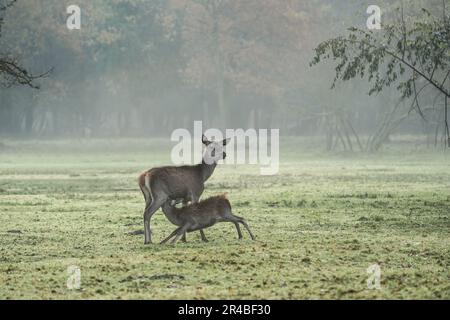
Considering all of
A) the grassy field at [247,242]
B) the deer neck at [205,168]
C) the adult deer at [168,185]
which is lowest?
the grassy field at [247,242]

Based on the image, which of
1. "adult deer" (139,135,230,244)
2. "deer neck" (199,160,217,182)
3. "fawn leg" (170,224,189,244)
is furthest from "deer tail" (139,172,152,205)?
"deer neck" (199,160,217,182)

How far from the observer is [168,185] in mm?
18250

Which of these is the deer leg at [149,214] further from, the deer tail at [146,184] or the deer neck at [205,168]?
the deer neck at [205,168]

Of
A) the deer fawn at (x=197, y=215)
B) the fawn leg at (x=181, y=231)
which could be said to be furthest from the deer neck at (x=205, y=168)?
the fawn leg at (x=181, y=231)

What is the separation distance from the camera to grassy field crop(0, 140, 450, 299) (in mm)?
13508

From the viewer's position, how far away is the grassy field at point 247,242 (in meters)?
13.5

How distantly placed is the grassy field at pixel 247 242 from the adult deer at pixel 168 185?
0.67m

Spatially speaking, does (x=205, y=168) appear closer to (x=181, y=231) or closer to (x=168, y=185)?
(x=168, y=185)

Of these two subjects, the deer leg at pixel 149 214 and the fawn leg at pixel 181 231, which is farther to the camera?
the deer leg at pixel 149 214

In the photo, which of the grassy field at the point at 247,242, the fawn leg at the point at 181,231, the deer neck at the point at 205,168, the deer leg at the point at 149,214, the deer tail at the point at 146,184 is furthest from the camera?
the deer neck at the point at 205,168

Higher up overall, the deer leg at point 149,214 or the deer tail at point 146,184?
the deer tail at point 146,184

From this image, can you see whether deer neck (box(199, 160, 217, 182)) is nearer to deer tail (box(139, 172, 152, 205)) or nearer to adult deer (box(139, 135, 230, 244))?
adult deer (box(139, 135, 230, 244))

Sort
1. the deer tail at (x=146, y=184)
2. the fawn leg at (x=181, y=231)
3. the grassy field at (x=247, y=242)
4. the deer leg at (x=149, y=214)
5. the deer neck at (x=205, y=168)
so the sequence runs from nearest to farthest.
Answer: the grassy field at (x=247, y=242), the fawn leg at (x=181, y=231), the deer leg at (x=149, y=214), the deer tail at (x=146, y=184), the deer neck at (x=205, y=168)

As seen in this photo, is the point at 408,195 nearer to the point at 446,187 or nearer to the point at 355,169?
the point at 446,187
